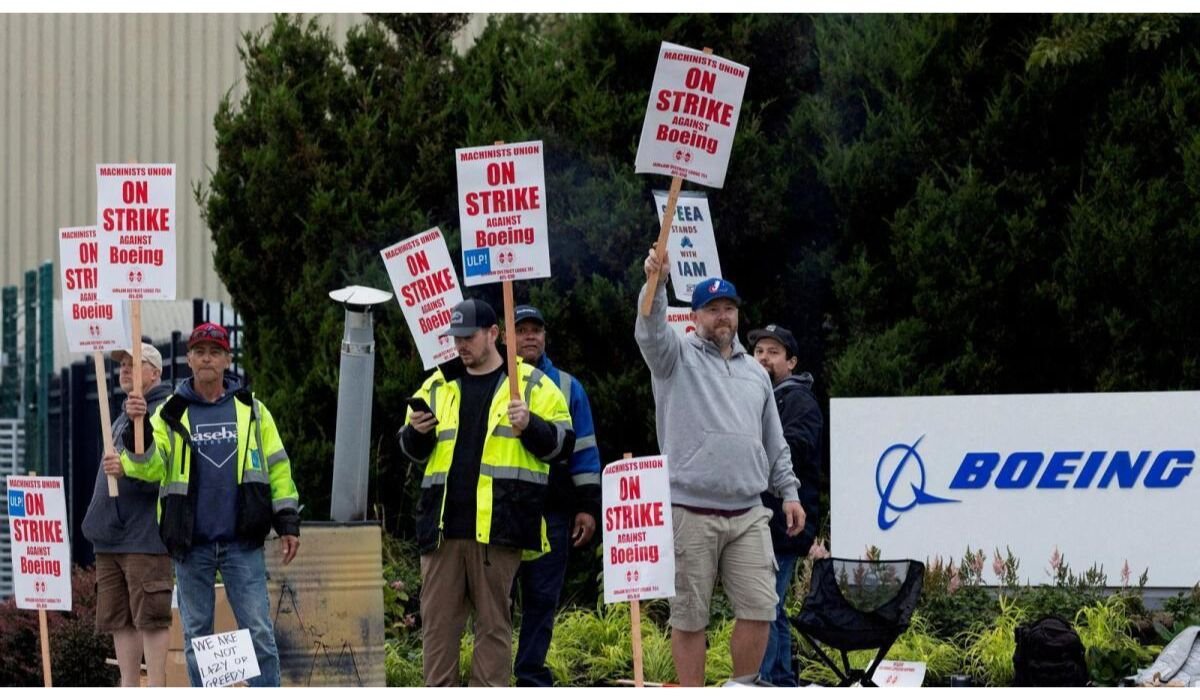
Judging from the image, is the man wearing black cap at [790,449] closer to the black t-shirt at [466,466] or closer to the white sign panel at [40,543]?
the black t-shirt at [466,466]

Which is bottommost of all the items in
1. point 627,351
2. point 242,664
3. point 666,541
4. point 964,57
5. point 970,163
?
point 242,664

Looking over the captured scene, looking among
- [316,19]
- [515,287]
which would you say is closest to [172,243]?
[515,287]

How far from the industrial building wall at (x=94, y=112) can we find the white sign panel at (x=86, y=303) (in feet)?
28.7

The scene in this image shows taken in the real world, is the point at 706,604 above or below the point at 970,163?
below

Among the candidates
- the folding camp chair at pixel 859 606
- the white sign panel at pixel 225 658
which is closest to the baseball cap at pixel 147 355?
the white sign panel at pixel 225 658

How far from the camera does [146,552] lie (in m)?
9.09

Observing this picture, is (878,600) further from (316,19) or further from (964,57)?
(316,19)

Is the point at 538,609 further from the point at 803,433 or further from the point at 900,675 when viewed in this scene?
the point at 900,675

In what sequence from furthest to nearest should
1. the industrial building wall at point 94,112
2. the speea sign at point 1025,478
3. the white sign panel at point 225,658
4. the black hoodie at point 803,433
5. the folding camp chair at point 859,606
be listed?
1. the industrial building wall at point 94,112
2. the speea sign at point 1025,478
3. the black hoodie at point 803,433
4. the folding camp chair at point 859,606
5. the white sign panel at point 225,658

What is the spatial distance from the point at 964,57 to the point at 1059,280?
1827mm

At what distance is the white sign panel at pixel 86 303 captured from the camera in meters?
9.15

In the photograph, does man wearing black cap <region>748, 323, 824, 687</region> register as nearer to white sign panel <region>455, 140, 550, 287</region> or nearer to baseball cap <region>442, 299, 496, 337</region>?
white sign panel <region>455, 140, 550, 287</region>

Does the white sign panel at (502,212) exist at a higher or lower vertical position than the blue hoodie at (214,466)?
higher

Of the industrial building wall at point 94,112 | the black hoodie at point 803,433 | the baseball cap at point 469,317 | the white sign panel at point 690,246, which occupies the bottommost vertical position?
the black hoodie at point 803,433
